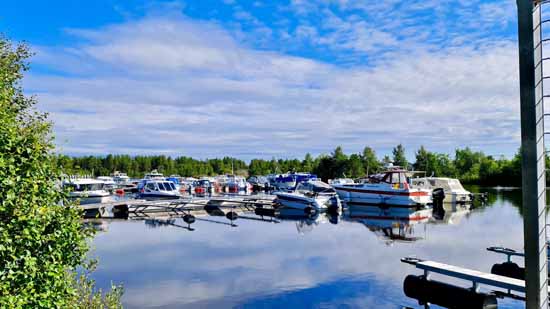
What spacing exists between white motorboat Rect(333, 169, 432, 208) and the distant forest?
2637cm

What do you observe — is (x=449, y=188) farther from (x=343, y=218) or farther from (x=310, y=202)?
(x=343, y=218)

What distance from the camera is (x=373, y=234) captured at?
25.0 m

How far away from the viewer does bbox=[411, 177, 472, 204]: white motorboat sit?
4397 centimetres

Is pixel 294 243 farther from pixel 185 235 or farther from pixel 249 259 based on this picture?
pixel 185 235

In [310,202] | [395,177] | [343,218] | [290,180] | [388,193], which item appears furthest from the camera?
[290,180]

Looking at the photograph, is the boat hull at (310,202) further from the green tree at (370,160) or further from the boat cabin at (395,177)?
the green tree at (370,160)

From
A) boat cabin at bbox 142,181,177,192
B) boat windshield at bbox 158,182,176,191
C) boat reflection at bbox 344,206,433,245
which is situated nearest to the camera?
boat reflection at bbox 344,206,433,245

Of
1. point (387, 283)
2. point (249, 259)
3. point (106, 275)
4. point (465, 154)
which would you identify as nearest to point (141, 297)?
point (106, 275)

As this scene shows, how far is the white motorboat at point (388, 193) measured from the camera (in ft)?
127

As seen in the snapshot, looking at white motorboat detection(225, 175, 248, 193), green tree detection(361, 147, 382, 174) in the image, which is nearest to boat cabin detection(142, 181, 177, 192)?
white motorboat detection(225, 175, 248, 193)

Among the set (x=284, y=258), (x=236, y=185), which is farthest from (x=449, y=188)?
(x=236, y=185)

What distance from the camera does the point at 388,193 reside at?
3959 centimetres

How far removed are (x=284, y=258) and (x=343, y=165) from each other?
71.5 m

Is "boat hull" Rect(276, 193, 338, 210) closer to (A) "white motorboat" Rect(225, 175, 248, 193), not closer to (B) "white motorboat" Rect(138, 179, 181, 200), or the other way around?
(B) "white motorboat" Rect(138, 179, 181, 200)
